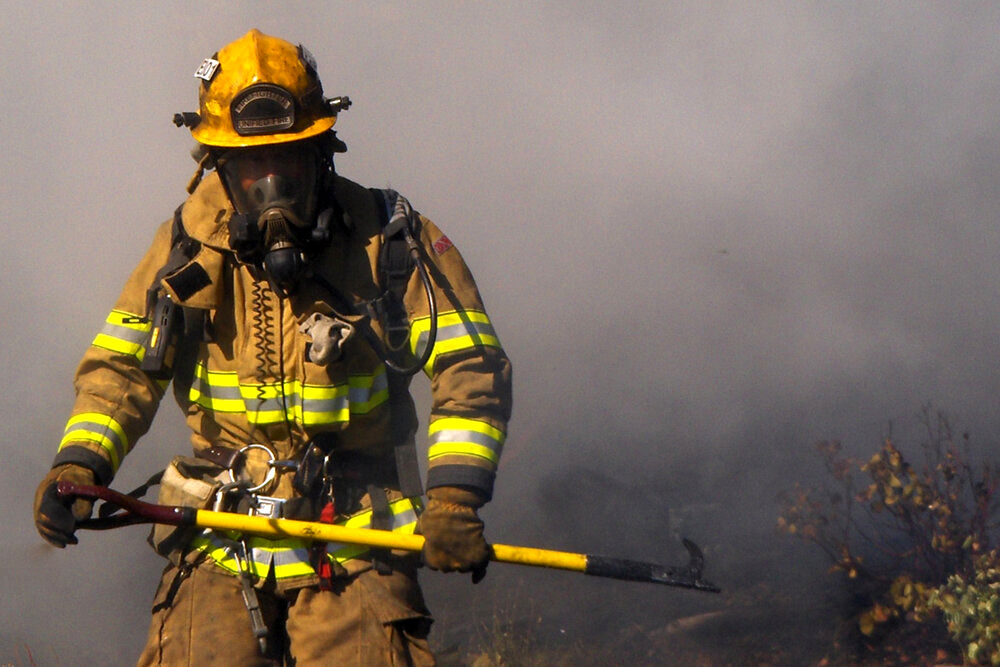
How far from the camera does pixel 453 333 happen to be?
350 cm

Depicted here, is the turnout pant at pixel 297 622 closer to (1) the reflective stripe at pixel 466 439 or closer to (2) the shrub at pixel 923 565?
(1) the reflective stripe at pixel 466 439

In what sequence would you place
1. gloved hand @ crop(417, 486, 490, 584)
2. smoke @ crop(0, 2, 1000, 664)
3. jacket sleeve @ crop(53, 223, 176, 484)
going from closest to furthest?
gloved hand @ crop(417, 486, 490, 584) < jacket sleeve @ crop(53, 223, 176, 484) < smoke @ crop(0, 2, 1000, 664)

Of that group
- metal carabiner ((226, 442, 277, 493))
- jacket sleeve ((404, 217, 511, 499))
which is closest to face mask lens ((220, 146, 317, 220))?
jacket sleeve ((404, 217, 511, 499))

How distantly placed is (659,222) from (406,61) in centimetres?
190

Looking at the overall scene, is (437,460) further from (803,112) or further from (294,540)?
(803,112)

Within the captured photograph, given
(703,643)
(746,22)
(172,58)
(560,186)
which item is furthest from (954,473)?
(172,58)

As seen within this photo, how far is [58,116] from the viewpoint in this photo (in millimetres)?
6867

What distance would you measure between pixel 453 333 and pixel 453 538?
59 cm

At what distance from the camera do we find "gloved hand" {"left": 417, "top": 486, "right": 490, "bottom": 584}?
326 cm

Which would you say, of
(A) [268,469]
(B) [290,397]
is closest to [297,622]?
(A) [268,469]

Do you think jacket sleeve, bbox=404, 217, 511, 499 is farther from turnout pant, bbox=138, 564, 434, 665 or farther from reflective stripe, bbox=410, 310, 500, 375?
turnout pant, bbox=138, 564, 434, 665

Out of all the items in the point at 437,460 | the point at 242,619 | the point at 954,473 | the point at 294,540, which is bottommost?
the point at 242,619

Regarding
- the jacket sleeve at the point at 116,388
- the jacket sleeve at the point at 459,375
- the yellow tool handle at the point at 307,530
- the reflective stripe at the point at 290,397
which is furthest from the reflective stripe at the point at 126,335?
the jacket sleeve at the point at 459,375

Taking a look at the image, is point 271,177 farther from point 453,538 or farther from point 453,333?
point 453,538
